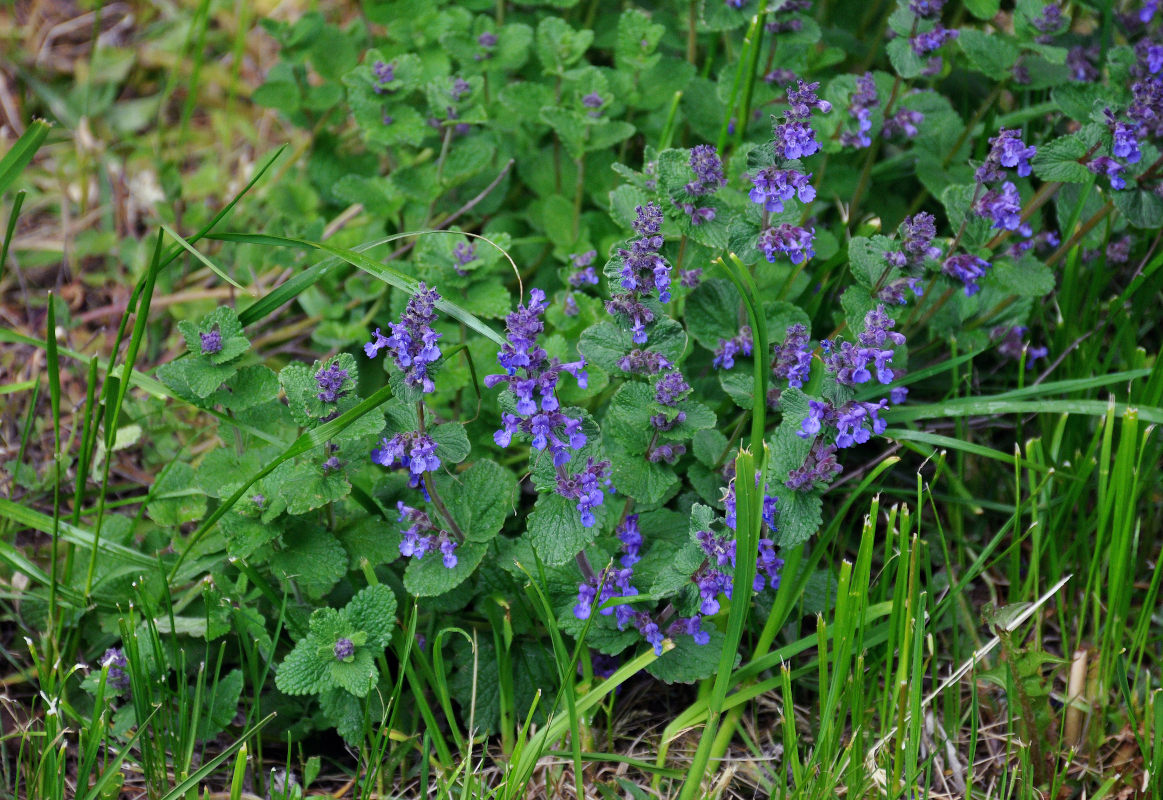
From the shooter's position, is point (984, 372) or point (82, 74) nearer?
point (984, 372)

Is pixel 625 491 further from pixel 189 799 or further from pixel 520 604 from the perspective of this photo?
pixel 189 799

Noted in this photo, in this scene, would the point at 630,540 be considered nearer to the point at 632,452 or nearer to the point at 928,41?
the point at 632,452

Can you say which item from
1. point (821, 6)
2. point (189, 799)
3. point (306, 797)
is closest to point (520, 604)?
point (306, 797)

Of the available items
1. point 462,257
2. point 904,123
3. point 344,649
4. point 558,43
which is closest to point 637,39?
point 558,43

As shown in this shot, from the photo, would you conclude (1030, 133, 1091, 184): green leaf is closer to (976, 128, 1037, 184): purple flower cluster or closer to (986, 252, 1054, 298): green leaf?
(976, 128, 1037, 184): purple flower cluster

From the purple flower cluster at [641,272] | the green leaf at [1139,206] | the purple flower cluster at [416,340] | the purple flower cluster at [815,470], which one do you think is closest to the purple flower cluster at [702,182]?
the purple flower cluster at [641,272]

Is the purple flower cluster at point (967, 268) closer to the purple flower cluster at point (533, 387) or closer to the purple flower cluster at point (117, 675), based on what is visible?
the purple flower cluster at point (533, 387)
